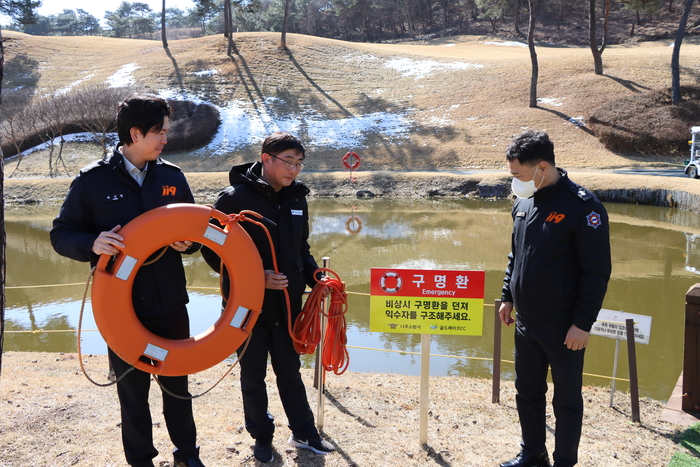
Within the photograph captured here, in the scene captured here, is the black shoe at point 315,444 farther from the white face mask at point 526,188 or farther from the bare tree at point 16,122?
the bare tree at point 16,122

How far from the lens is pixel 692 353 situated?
306 cm

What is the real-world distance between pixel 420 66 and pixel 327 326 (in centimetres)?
2809

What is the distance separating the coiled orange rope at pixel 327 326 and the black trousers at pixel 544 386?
2.87 feet

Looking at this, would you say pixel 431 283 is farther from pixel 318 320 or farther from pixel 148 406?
pixel 148 406

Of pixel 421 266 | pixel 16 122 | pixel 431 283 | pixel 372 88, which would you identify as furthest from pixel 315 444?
pixel 372 88

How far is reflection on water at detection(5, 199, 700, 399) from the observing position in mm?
4961

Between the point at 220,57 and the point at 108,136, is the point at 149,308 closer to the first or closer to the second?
the point at 108,136

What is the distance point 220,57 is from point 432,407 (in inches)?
1195

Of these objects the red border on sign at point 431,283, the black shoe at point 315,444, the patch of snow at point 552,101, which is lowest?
the black shoe at point 315,444

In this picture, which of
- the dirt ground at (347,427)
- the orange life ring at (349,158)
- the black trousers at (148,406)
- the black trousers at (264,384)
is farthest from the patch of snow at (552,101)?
the black trousers at (148,406)

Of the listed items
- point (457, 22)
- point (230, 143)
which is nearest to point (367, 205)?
point (230, 143)

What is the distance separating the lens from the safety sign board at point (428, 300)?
8.50 feet

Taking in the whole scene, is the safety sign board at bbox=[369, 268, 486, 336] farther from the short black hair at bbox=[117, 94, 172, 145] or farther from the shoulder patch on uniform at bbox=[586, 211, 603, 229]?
the short black hair at bbox=[117, 94, 172, 145]

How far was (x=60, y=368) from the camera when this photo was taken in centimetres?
401
